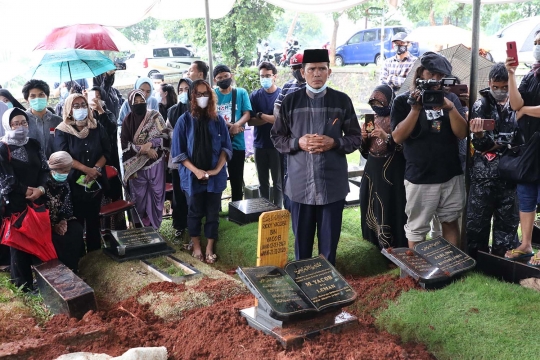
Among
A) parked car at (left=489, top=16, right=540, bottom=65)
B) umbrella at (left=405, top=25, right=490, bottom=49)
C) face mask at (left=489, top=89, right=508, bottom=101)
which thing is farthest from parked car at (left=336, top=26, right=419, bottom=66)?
face mask at (left=489, top=89, right=508, bottom=101)

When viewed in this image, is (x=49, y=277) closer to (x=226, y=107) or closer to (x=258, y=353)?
(x=258, y=353)

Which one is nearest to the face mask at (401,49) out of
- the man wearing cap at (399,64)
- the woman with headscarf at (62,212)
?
the man wearing cap at (399,64)

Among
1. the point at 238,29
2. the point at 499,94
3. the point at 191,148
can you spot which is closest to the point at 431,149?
the point at 499,94

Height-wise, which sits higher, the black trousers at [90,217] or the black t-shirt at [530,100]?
the black t-shirt at [530,100]

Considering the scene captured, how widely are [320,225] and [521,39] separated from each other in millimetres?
13090

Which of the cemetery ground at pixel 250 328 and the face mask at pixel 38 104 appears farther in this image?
the face mask at pixel 38 104

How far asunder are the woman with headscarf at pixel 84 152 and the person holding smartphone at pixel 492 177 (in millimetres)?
3788

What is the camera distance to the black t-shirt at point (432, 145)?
4367 millimetres

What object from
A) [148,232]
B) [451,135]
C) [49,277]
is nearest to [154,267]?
[148,232]

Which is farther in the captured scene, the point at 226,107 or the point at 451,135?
the point at 226,107

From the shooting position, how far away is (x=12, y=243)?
194 inches

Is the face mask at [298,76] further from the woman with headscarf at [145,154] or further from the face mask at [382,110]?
the woman with headscarf at [145,154]

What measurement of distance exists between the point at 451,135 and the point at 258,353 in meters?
2.40

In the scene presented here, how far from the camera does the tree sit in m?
18.6
